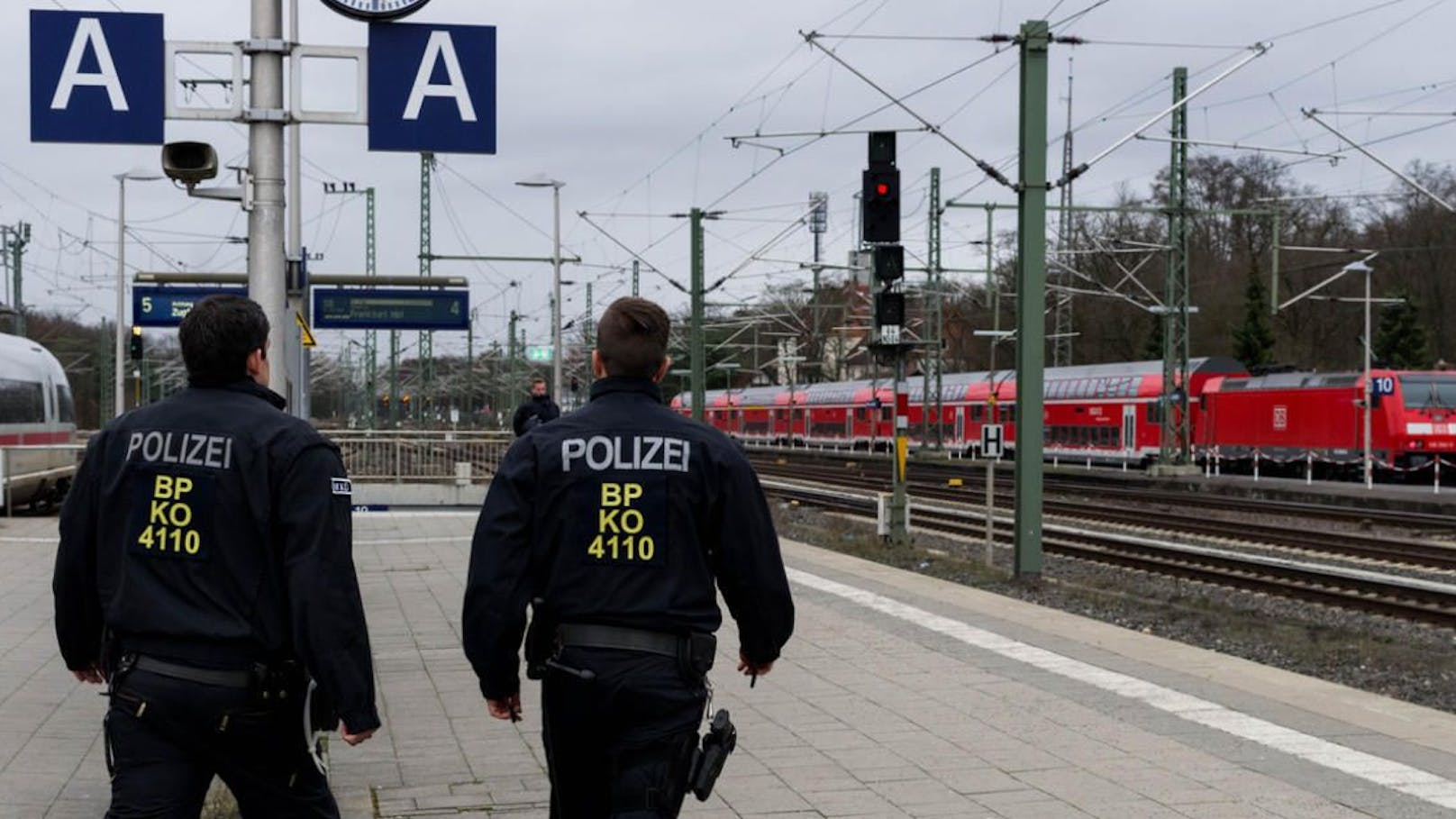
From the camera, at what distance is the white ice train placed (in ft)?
Result: 81.5

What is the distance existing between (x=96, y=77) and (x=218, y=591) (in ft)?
18.5

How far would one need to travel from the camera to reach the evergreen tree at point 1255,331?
60.8 metres

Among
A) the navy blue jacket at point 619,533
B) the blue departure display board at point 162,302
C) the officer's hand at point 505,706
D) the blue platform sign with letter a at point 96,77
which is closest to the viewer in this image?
the navy blue jacket at point 619,533

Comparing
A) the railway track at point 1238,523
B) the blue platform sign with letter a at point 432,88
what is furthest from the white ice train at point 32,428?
the blue platform sign with letter a at point 432,88

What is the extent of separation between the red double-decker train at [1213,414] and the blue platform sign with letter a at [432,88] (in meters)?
21.4

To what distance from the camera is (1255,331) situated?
60906mm

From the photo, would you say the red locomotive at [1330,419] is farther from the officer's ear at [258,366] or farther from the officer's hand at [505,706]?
the officer's ear at [258,366]

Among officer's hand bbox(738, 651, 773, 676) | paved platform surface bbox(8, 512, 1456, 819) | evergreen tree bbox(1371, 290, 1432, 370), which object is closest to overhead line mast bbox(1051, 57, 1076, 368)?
evergreen tree bbox(1371, 290, 1432, 370)

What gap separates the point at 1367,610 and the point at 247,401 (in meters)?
13.3

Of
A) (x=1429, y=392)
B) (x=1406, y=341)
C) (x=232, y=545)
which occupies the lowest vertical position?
(x=232, y=545)

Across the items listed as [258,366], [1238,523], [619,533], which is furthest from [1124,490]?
[258,366]

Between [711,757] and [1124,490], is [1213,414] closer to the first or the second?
[1124,490]

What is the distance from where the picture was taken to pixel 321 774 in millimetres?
4113

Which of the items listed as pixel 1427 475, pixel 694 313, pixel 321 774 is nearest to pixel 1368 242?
pixel 1427 475
